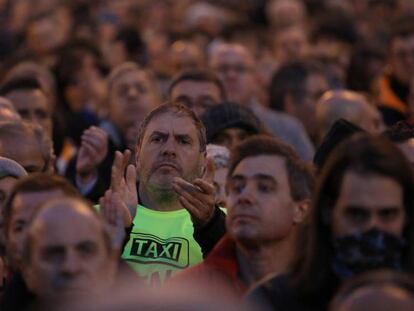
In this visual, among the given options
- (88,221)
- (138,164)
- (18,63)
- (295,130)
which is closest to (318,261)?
(88,221)

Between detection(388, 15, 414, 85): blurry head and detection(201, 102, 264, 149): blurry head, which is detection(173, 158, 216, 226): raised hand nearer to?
detection(201, 102, 264, 149): blurry head

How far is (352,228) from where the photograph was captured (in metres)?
7.54

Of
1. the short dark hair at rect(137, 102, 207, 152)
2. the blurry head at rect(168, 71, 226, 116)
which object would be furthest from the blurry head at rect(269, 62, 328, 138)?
the short dark hair at rect(137, 102, 207, 152)

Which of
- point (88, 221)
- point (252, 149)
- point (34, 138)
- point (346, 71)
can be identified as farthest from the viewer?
point (346, 71)

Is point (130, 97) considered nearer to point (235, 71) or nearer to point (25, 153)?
point (235, 71)

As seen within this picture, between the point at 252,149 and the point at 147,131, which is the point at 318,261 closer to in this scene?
the point at 252,149

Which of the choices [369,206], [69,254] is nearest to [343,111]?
[369,206]

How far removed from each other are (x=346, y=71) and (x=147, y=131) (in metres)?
8.28

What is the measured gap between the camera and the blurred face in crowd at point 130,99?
14.3 m

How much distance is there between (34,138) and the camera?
11.0 meters

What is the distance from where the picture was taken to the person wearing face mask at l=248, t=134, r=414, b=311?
→ 750cm

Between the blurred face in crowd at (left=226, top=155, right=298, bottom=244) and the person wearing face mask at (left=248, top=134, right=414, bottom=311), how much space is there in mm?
618

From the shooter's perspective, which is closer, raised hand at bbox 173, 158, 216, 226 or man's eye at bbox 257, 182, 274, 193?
man's eye at bbox 257, 182, 274, 193

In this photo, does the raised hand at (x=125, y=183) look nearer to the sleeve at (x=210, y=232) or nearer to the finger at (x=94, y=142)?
the sleeve at (x=210, y=232)
